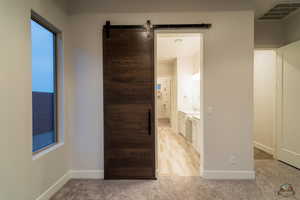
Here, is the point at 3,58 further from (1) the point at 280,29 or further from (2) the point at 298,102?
(1) the point at 280,29

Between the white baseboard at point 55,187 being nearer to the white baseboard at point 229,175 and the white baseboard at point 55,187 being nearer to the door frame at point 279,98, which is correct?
the white baseboard at point 229,175

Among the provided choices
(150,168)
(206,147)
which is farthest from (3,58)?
(206,147)

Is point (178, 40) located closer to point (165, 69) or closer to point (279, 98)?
point (279, 98)

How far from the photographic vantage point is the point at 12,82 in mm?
1600

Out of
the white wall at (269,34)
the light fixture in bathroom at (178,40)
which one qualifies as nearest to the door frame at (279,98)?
the white wall at (269,34)

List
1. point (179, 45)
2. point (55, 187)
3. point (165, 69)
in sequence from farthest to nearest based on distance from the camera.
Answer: point (165, 69) → point (179, 45) → point (55, 187)

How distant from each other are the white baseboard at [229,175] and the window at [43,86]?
99.0 inches

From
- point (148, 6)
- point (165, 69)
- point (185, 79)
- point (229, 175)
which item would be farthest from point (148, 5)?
point (165, 69)

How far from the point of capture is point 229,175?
103 inches

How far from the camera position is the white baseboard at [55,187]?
2.04m

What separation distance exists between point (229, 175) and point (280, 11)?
3.17m

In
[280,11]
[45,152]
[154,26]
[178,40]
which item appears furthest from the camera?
[178,40]

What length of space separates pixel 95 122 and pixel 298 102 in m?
3.71

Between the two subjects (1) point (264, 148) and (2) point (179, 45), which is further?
(2) point (179, 45)
